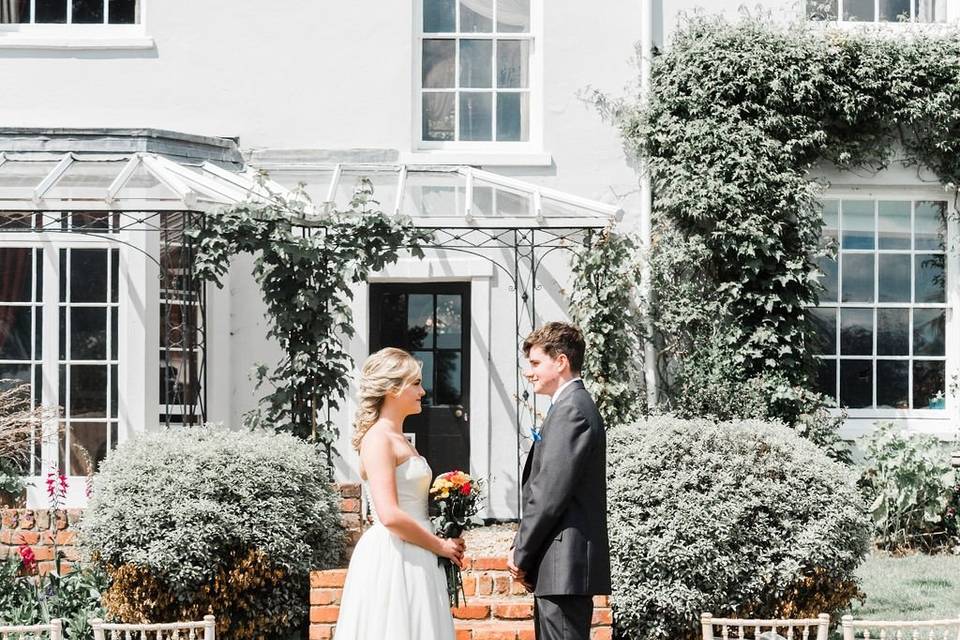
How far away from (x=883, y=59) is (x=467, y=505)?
23.5 feet

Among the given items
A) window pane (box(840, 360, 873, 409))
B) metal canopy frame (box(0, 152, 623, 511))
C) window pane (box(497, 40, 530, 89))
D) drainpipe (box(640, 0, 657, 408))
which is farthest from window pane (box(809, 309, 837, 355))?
window pane (box(497, 40, 530, 89))

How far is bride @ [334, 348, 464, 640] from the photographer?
15.5 ft

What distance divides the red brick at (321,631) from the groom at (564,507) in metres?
1.76

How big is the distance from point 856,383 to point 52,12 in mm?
8282

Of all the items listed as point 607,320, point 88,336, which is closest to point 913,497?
point 607,320

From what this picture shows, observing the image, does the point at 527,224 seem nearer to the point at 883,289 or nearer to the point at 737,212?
the point at 737,212

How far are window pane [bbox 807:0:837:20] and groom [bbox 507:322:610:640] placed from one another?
23.1ft

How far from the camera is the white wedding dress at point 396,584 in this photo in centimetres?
474

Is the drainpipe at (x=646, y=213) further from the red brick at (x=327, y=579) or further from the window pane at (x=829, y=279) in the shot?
the red brick at (x=327, y=579)

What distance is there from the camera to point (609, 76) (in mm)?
10617

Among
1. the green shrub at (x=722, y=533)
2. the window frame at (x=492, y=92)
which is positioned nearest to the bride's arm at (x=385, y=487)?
the green shrub at (x=722, y=533)

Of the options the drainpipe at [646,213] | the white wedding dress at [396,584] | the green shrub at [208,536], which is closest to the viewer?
the white wedding dress at [396,584]

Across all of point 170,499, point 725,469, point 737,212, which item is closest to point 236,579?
point 170,499

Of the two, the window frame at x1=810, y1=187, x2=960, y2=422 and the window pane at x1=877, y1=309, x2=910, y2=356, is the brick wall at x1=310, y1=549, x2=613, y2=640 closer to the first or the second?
the window frame at x1=810, y1=187, x2=960, y2=422
